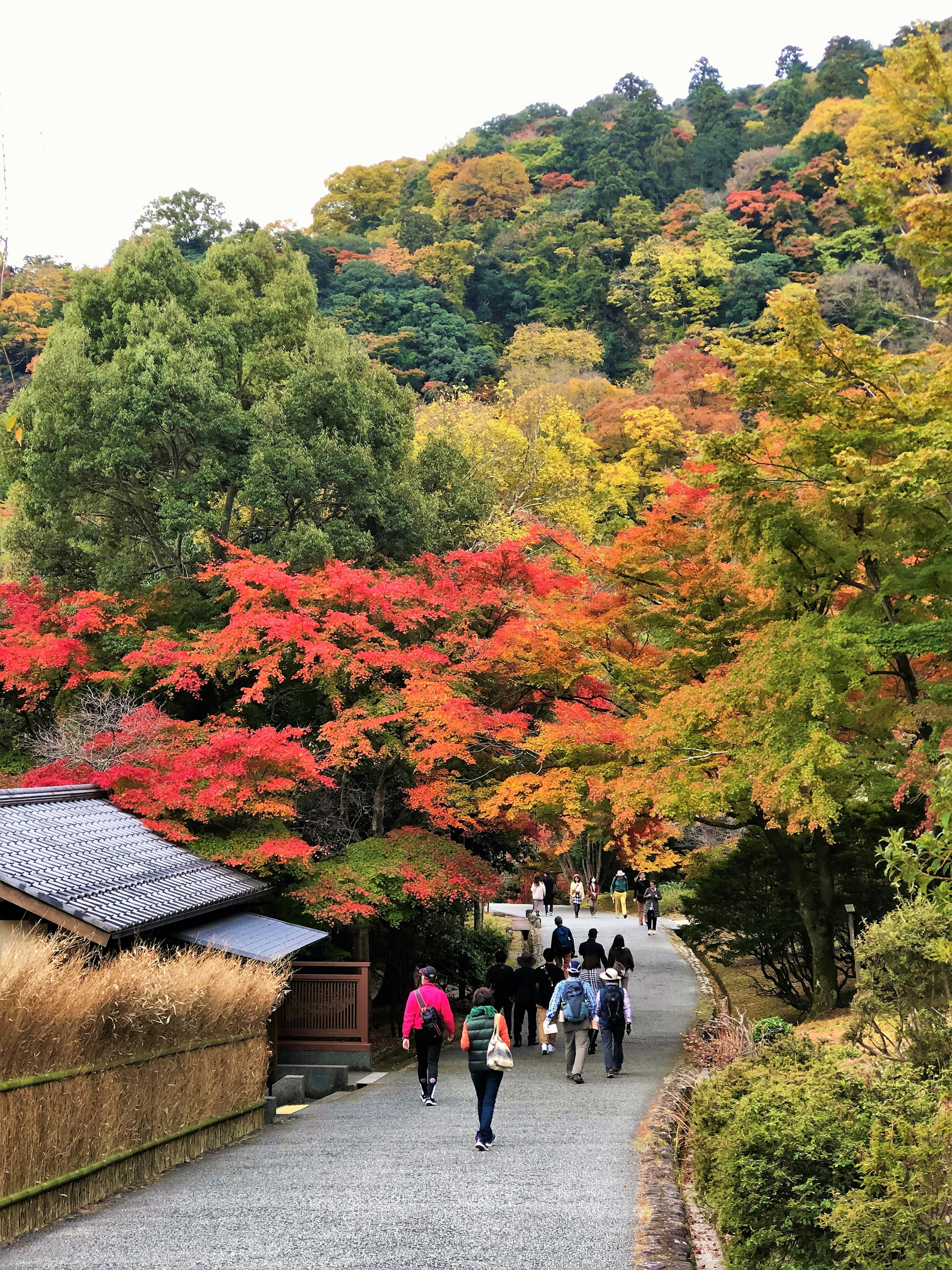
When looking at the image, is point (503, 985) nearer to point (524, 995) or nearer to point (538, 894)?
point (524, 995)

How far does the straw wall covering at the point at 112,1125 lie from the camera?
697cm

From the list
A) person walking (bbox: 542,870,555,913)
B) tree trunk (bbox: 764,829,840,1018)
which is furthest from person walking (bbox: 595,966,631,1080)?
person walking (bbox: 542,870,555,913)

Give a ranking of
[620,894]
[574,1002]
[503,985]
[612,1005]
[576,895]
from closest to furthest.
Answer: [574,1002], [612,1005], [503,985], [576,895], [620,894]

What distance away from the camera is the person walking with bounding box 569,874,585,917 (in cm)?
3653

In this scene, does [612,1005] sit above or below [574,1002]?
below

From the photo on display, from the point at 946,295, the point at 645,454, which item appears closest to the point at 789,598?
the point at 946,295

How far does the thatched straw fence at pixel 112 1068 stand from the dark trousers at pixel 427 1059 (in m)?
1.68

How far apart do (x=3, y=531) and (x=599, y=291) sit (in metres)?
55.2

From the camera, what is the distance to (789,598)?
1379 centimetres

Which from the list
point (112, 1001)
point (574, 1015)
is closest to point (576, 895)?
point (574, 1015)

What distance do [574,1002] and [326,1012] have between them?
3.87 metres

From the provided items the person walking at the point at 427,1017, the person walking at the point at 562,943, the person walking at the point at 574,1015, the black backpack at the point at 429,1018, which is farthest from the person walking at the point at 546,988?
the black backpack at the point at 429,1018

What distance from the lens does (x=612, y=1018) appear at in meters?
14.2

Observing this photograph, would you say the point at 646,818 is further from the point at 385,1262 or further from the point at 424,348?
the point at 424,348
